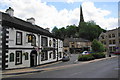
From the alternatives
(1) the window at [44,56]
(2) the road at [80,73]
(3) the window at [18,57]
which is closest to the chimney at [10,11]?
(3) the window at [18,57]

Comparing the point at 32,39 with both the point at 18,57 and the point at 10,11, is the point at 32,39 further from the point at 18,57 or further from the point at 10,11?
the point at 10,11

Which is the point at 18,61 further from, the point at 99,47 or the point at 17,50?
the point at 99,47

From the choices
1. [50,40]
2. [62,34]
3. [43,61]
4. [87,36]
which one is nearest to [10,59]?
[43,61]

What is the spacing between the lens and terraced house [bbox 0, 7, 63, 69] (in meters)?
16.8

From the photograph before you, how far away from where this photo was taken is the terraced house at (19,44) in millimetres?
16797

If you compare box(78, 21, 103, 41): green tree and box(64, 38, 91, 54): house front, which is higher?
box(78, 21, 103, 41): green tree

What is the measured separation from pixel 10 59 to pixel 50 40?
1248 cm

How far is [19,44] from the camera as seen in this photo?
62.6 ft

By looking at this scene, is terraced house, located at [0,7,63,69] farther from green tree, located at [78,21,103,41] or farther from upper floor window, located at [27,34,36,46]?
green tree, located at [78,21,103,41]

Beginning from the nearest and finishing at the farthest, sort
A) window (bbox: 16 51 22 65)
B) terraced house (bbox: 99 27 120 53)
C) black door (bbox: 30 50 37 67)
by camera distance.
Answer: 1. window (bbox: 16 51 22 65)
2. black door (bbox: 30 50 37 67)
3. terraced house (bbox: 99 27 120 53)

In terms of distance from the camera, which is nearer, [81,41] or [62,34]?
[81,41]

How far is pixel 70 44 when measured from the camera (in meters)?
67.8

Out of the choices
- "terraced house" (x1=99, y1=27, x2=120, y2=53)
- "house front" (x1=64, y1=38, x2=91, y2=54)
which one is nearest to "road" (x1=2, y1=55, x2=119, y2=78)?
"terraced house" (x1=99, y1=27, x2=120, y2=53)

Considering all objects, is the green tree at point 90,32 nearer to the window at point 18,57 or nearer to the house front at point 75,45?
the house front at point 75,45
